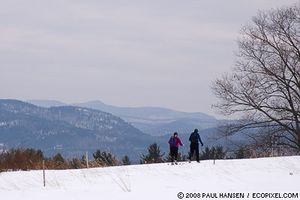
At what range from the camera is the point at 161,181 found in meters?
18.1

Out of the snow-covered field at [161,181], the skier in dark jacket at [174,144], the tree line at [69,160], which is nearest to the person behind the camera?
the snow-covered field at [161,181]

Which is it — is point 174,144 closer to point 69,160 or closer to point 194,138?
point 194,138

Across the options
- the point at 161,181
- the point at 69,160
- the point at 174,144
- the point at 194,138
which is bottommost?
the point at 161,181

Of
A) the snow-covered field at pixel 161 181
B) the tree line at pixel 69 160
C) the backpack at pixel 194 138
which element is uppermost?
the backpack at pixel 194 138

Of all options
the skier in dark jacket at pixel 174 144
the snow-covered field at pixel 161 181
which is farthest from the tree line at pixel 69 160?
the snow-covered field at pixel 161 181

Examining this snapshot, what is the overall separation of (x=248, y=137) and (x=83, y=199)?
79.6 feet

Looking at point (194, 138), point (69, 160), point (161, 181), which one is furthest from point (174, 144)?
point (69, 160)

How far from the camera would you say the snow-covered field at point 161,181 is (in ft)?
47.8

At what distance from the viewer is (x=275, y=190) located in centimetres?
1460

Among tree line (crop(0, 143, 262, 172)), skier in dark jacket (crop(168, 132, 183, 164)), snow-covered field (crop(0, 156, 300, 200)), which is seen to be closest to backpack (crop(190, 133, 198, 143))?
skier in dark jacket (crop(168, 132, 183, 164))

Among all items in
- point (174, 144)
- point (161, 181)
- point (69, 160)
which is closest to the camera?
point (161, 181)

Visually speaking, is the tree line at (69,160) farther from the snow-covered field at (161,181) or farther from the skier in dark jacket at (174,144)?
the snow-covered field at (161,181)

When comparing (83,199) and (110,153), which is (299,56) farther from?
(83,199)

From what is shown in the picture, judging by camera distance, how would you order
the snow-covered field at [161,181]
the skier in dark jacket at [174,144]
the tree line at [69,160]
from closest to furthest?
the snow-covered field at [161,181]
the skier in dark jacket at [174,144]
the tree line at [69,160]
